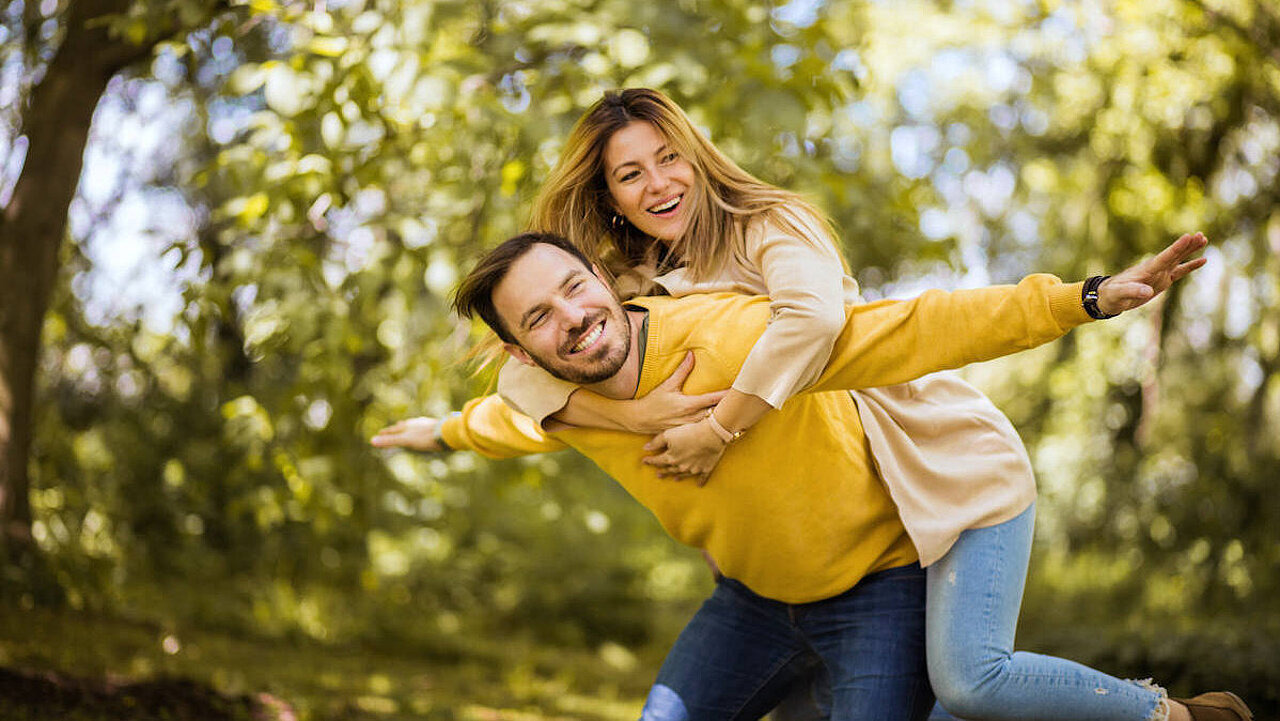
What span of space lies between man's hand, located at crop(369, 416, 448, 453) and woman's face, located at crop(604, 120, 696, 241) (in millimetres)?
749

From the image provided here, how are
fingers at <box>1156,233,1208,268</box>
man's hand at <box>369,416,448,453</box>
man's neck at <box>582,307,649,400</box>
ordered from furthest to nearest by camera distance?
man's hand at <box>369,416,448,453</box> → man's neck at <box>582,307,649,400</box> → fingers at <box>1156,233,1208,268</box>

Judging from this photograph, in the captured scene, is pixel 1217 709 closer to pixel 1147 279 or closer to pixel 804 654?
pixel 804 654

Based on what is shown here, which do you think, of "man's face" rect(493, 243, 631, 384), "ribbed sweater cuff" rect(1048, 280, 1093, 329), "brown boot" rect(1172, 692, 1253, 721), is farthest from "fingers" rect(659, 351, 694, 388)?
"brown boot" rect(1172, 692, 1253, 721)

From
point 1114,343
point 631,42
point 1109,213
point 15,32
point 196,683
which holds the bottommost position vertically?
point 1114,343

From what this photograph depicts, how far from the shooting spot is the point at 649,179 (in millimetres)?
→ 2410

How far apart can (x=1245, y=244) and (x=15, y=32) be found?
25.8 ft

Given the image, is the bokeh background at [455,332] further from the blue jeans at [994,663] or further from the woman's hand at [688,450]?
the blue jeans at [994,663]

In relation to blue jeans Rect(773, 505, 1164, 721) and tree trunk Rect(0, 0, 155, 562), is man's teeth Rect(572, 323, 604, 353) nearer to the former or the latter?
blue jeans Rect(773, 505, 1164, 721)

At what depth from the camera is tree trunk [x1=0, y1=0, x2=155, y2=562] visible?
4219mm

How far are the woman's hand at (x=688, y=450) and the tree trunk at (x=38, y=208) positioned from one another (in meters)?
3.03

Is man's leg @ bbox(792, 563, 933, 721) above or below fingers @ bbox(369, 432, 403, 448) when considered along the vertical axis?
above

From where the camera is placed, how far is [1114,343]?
9.12 m

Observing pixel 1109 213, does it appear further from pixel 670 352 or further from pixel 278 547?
pixel 670 352

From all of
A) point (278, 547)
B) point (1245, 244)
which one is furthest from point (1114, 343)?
point (278, 547)
